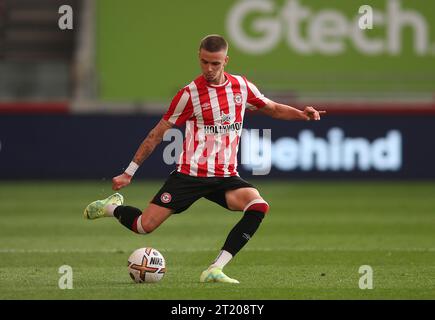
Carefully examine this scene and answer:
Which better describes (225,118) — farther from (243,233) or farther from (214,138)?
(243,233)

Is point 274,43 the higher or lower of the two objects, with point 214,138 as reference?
higher

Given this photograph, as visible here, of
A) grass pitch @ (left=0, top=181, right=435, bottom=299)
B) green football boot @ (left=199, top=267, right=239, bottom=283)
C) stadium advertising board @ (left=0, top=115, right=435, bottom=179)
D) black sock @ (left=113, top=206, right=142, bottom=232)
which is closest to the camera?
grass pitch @ (left=0, top=181, right=435, bottom=299)

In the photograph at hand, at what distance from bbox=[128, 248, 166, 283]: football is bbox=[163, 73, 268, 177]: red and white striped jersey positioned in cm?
79

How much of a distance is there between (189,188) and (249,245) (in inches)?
124

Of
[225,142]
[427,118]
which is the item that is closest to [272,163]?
[427,118]

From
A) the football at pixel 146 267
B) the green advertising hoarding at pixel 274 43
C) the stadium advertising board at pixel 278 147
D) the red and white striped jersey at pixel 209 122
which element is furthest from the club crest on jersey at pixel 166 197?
the green advertising hoarding at pixel 274 43

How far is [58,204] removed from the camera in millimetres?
17125

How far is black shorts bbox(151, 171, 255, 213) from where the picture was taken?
9.41m

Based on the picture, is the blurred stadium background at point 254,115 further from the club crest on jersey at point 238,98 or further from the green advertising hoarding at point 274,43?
the club crest on jersey at point 238,98

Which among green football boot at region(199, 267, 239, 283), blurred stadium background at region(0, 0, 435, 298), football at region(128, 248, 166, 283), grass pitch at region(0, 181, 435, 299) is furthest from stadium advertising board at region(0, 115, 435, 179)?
green football boot at region(199, 267, 239, 283)

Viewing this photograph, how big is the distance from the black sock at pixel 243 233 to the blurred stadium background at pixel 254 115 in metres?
0.49

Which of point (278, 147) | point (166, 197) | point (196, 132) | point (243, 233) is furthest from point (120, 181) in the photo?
point (278, 147)

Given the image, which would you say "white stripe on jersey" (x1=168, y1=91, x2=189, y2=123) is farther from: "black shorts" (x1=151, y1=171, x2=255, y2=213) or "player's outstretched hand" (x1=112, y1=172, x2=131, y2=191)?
"player's outstretched hand" (x1=112, y1=172, x2=131, y2=191)

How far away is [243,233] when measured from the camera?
30.2 feet
